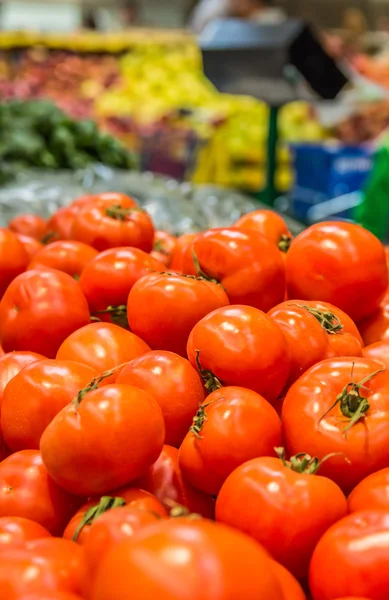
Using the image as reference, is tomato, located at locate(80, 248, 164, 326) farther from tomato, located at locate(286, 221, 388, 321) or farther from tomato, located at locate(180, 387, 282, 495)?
tomato, located at locate(180, 387, 282, 495)

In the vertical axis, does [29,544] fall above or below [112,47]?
above

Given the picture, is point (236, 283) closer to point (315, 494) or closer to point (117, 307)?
point (117, 307)

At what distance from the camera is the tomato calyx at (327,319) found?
141cm

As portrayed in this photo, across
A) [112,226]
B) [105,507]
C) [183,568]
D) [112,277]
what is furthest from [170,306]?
[183,568]

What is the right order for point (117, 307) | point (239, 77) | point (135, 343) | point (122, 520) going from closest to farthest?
point (122, 520) < point (135, 343) < point (117, 307) < point (239, 77)

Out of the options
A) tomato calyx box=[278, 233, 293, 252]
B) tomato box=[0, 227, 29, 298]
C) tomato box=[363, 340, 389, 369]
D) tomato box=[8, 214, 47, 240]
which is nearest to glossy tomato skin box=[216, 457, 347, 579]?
tomato box=[363, 340, 389, 369]

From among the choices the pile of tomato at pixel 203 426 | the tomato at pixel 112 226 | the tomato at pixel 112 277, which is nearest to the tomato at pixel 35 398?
the pile of tomato at pixel 203 426

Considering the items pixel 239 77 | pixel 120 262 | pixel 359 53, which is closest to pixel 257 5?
pixel 359 53

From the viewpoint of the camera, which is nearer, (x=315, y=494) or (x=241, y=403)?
(x=315, y=494)

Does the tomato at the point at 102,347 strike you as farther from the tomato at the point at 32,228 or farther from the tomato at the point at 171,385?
the tomato at the point at 32,228

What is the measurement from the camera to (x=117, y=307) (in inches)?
63.4

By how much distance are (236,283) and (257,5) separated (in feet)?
23.5

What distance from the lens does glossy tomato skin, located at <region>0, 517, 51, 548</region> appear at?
98cm

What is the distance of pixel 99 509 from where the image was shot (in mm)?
1012
